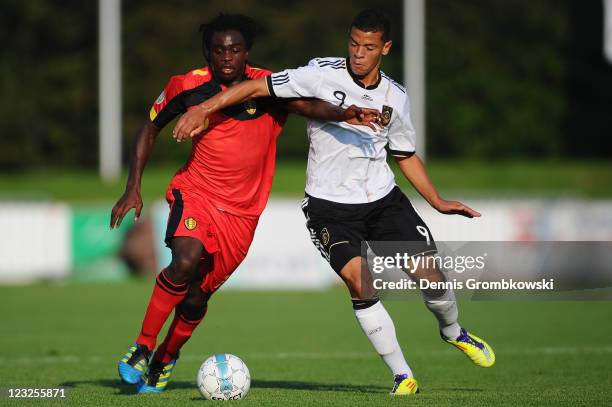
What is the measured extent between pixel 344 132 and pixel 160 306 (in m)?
1.75

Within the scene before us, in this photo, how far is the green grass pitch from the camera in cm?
752

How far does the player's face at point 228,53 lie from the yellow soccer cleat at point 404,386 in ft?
7.76

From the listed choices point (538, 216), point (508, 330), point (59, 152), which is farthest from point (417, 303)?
point (59, 152)

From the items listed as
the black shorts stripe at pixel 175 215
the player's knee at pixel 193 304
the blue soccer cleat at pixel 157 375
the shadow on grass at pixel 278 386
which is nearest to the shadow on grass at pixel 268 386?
the shadow on grass at pixel 278 386

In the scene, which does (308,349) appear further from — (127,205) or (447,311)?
(127,205)

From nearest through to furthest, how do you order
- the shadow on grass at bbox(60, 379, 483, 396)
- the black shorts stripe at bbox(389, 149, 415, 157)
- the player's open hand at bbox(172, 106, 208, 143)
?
the player's open hand at bbox(172, 106, 208, 143) → the black shorts stripe at bbox(389, 149, 415, 157) → the shadow on grass at bbox(60, 379, 483, 396)

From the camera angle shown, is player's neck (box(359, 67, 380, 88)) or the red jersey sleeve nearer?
player's neck (box(359, 67, 380, 88))

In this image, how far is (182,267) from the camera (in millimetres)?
7434

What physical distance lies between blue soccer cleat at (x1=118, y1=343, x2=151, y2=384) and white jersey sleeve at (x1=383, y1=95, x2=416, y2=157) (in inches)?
86.4

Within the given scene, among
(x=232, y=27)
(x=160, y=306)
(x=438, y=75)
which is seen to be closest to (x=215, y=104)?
(x=232, y=27)

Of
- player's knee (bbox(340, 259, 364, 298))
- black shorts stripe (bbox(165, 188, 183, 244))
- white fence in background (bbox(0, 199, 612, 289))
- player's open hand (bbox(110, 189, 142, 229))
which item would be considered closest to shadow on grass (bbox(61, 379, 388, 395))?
player's knee (bbox(340, 259, 364, 298))

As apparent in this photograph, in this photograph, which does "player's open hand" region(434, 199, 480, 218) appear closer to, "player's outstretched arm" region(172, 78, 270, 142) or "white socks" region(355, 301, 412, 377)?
"white socks" region(355, 301, 412, 377)

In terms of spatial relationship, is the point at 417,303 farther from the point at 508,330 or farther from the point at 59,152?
the point at 59,152

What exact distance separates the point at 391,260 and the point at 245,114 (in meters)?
1.44
